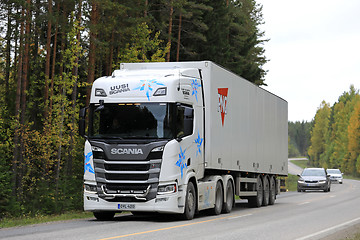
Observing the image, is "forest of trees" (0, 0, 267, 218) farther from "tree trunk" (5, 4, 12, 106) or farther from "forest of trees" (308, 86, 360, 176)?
"forest of trees" (308, 86, 360, 176)

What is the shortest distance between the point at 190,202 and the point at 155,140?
87.9 inches

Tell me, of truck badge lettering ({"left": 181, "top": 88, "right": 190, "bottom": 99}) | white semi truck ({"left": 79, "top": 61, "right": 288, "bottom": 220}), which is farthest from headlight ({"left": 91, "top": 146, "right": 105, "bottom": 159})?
truck badge lettering ({"left": 181, "top": 88, "right": 190, "bottom": 99})

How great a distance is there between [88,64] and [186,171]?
1826 cm

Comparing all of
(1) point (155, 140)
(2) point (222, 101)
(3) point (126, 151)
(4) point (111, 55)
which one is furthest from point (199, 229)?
(4) point (111, 55)

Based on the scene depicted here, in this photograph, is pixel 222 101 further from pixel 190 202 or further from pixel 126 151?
pixel 126 151

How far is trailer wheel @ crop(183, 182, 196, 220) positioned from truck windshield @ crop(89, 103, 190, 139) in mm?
1720

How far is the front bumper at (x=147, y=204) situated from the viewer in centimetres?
1650

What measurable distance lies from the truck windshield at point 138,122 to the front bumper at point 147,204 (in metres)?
1.53

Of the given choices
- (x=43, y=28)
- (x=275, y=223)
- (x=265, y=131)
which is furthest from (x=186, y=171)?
(x=43, y=28)

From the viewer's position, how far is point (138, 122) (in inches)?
664

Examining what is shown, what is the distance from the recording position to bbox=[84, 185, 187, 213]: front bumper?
1650 centimetres

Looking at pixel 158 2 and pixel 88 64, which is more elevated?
pixel 158 2

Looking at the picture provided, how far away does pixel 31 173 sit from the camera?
32.4 metres

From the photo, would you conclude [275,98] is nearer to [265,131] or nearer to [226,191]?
[265,131]
